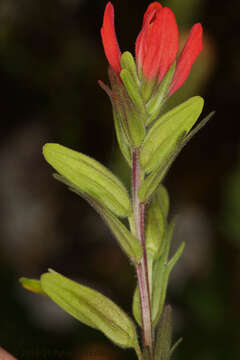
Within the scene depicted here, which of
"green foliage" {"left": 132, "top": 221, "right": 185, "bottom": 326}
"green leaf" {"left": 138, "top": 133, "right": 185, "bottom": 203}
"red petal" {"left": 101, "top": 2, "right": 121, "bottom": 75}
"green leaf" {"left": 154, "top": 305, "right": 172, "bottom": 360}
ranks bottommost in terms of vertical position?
"green leaf" {"left": 154, "top": 305, "right": 172, "bottom": 360}

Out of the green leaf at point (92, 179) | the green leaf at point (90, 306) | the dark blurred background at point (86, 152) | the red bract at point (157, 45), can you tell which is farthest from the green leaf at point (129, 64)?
the dark blurred background at point (86, 152)

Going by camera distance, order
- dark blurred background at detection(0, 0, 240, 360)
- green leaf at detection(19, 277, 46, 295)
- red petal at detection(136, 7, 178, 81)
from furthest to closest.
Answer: dark blurred background at detection(0, 0, 240, 360), green leaf at detection(19, 277, 46, 295), red petal at detection(136, 7, 178, 81)

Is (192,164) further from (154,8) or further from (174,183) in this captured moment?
(154,8)

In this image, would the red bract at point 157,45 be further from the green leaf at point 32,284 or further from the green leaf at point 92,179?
the green leaf at point 32,284

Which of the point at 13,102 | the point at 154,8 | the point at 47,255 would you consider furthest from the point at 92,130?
the point at 154,8

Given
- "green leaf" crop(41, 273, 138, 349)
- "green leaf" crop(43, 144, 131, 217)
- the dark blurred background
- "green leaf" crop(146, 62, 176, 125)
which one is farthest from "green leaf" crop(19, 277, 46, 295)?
the dark blurred background

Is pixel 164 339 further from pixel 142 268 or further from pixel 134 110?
pixel 134 110

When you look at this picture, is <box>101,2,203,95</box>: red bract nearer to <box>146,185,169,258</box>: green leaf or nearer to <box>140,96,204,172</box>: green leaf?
<box>140,96,204,172</box>: green leaf
